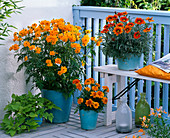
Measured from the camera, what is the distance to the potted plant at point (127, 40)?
335cm

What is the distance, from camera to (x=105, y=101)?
3523 mm

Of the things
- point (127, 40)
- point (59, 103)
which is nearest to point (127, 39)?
point (127, 40)

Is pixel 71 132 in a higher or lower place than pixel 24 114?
lower

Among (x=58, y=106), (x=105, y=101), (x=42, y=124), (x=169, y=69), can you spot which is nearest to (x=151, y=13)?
(x=169, y=69)

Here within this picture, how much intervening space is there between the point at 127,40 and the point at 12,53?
3.82ft

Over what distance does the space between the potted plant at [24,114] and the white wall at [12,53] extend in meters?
0.20

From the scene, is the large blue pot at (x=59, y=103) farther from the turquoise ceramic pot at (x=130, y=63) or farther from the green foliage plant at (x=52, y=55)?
the turquoise ceramic pot at (x=130, y=63)

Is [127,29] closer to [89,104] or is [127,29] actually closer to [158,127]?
[89,104]

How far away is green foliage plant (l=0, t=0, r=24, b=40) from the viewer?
3492 millimetres

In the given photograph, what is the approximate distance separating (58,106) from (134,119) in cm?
77

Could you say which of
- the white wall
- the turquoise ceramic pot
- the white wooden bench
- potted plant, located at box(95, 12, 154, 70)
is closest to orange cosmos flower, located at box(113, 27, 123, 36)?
potted plant, located at box(95, 12, 154, 70)

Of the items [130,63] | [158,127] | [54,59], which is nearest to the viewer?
[158,127]

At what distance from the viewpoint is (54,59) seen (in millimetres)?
3613

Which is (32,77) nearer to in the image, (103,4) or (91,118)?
(91,118)
